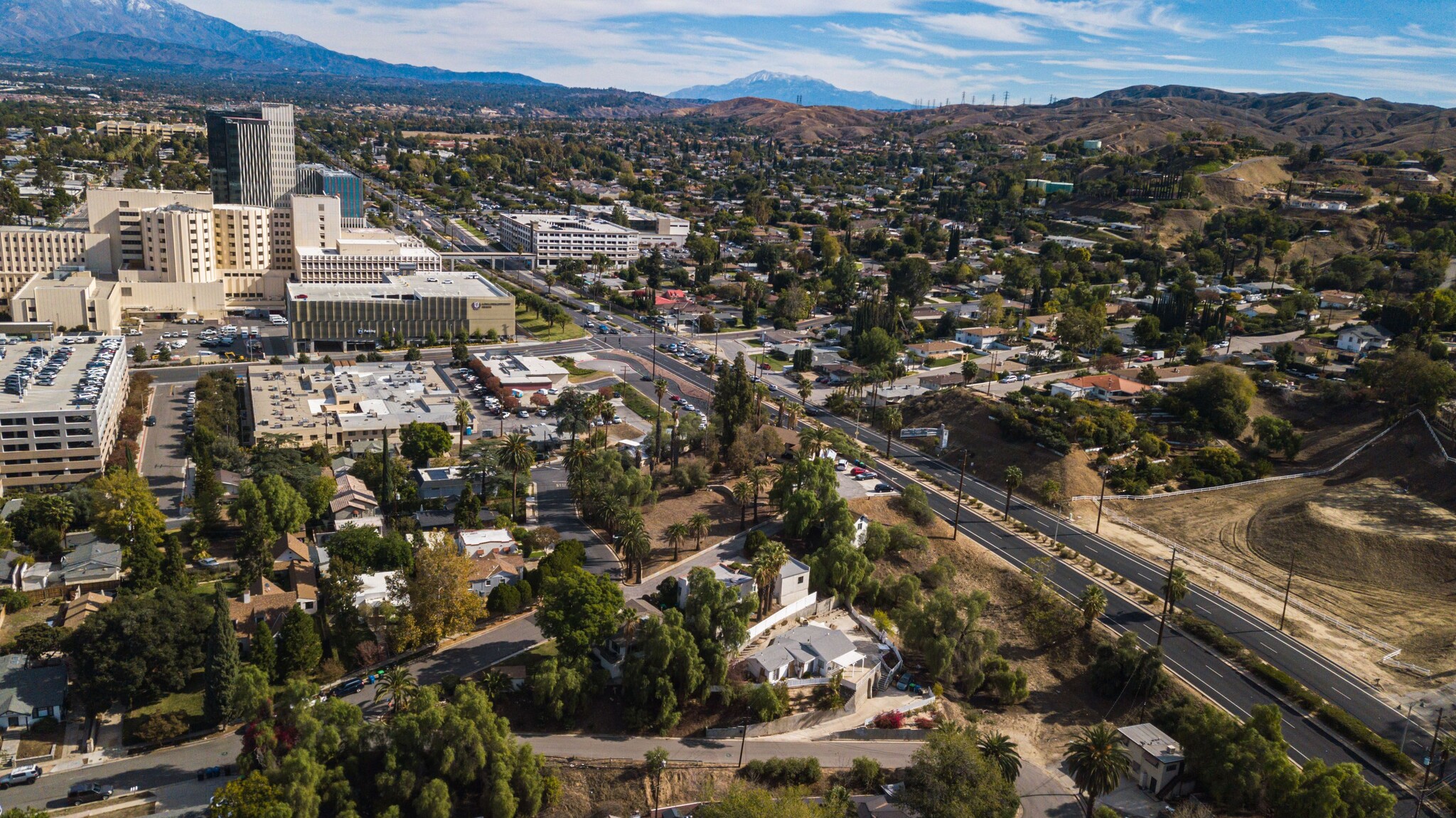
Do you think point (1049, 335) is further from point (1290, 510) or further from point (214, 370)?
point (214, 370)

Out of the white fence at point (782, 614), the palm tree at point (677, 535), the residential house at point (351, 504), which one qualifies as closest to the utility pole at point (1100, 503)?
the white fence at point (782, 614)

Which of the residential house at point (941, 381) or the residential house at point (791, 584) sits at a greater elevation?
the residential house at point (941, 381)

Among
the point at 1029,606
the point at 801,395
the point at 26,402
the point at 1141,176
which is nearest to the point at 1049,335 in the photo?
the point at 801,395

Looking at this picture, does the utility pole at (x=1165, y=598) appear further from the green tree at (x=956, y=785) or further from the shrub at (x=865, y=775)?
the shrub at (x=865, y=775)

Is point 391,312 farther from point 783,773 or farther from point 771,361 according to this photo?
point 783,773

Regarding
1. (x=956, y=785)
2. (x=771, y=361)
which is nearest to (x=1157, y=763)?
(x=956, y=785)

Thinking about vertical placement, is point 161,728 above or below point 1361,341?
below

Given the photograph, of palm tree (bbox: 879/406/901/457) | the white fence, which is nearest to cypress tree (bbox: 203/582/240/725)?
the white fence
